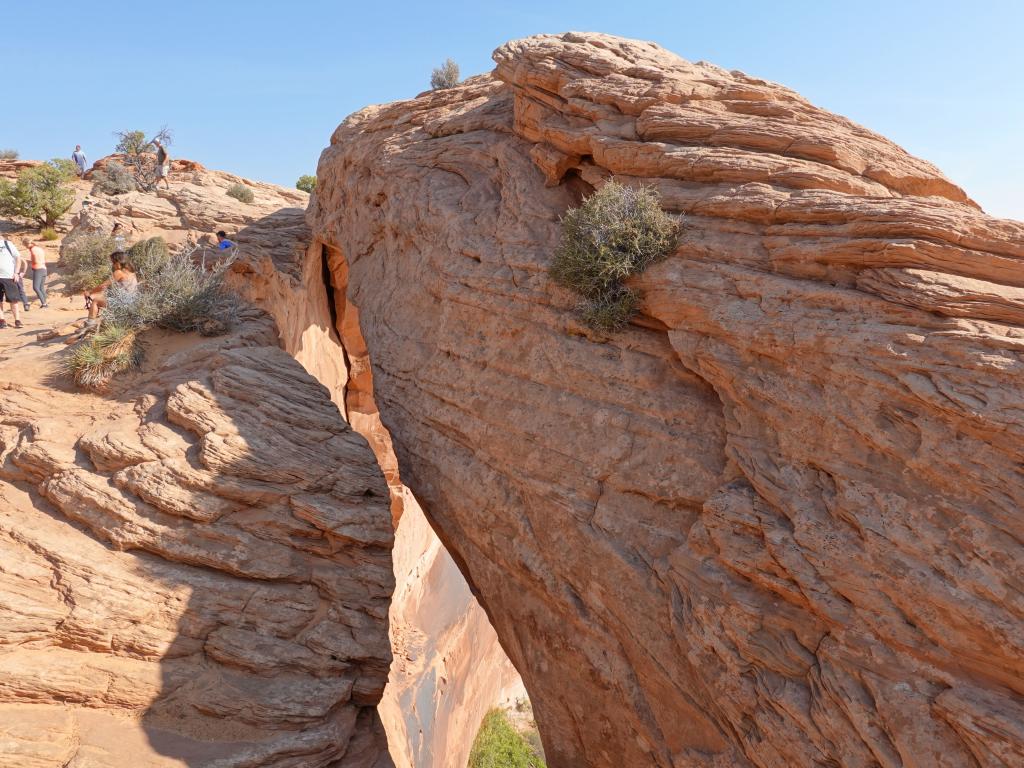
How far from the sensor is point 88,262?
1831 centimetres

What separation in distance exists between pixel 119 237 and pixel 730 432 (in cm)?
1819

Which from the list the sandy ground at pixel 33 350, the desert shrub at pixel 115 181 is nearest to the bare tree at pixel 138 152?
the desert shrub at pixel 115 181

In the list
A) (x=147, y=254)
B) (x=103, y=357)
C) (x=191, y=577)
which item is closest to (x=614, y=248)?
(x=191, y=577)

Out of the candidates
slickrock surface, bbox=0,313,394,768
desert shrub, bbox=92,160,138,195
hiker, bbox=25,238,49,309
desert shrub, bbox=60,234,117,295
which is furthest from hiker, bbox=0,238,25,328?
desert shrub, bbox=92,160,138,195

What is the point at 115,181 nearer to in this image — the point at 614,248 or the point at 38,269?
the point at 38,269

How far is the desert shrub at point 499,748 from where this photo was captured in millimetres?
21375

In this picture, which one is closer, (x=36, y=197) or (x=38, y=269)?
(x=38, y=269)

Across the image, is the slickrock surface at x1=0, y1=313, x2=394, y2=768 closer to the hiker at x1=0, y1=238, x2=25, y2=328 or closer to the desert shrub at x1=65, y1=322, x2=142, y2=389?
the desert shrub at x1=65, y1=322, x2=142, y2=389

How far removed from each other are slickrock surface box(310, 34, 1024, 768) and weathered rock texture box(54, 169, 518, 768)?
7.69 meters

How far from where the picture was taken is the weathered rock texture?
16500mm

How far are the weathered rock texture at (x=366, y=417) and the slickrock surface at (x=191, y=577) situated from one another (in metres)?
6.53

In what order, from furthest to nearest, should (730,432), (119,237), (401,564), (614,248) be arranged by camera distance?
(401,564) → (119,237) → (614,248) → (730,432)

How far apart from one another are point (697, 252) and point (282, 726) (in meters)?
6.76

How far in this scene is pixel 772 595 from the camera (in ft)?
19.8
